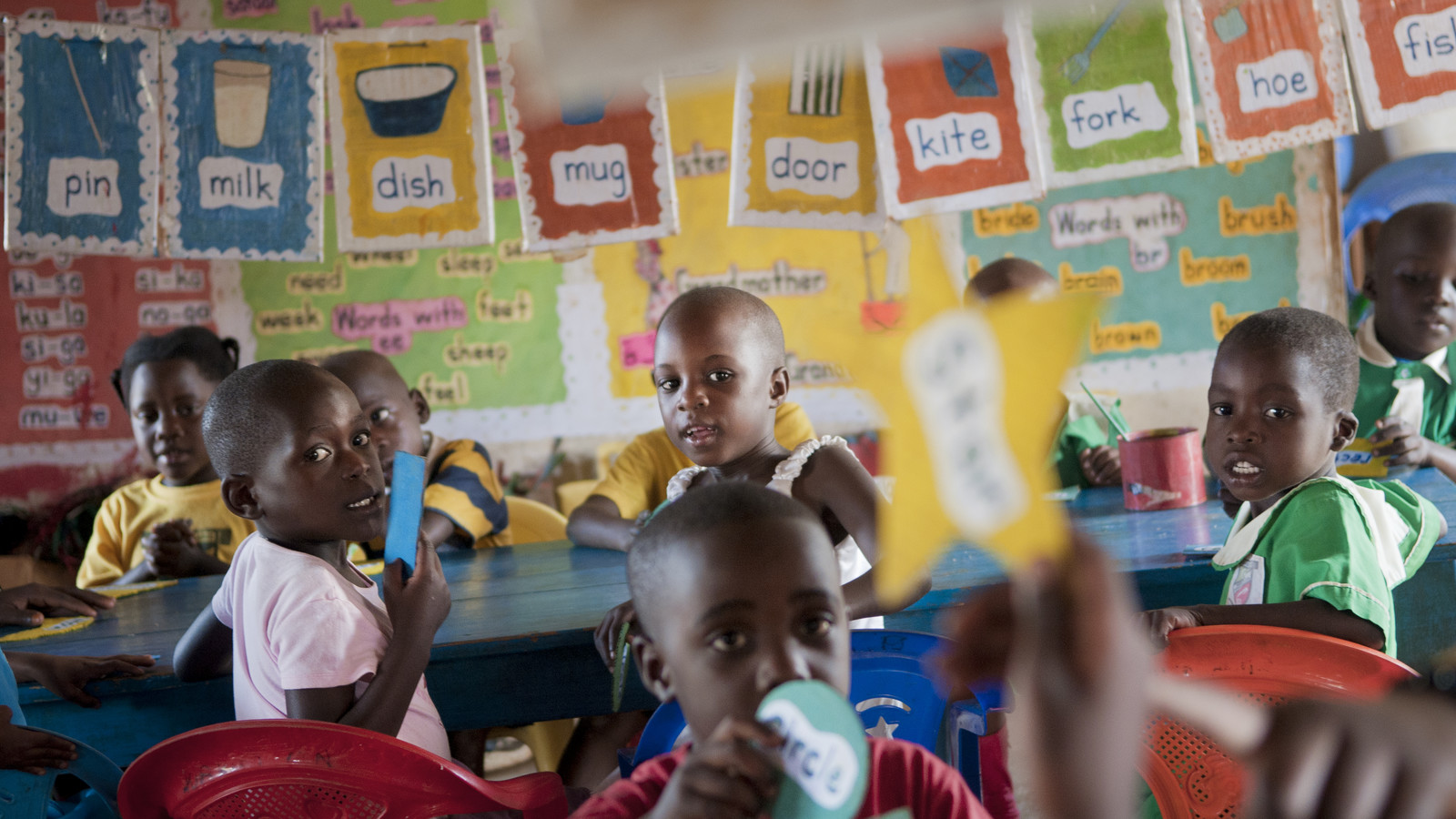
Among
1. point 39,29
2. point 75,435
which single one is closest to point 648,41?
point 39,29

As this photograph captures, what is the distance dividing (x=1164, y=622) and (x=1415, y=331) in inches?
74.5

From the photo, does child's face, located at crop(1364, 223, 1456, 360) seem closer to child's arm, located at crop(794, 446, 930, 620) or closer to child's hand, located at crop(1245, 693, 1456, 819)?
child's arm, located at crop(794, 446, 930, 620)

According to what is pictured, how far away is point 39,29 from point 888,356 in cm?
301

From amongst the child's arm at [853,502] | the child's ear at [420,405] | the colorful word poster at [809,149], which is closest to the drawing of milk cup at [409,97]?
the child's ear at [420,405]

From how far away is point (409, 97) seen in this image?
2834 millimetres

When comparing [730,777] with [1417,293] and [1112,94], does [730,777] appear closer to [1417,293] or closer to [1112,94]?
[1112,94]

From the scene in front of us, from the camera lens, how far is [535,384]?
4.16m

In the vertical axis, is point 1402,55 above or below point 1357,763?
above

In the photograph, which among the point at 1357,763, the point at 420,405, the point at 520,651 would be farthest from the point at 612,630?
the point at 420,405

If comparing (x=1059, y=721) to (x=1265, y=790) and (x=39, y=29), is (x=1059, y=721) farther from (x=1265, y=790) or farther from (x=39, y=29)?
(x=39, y=29)

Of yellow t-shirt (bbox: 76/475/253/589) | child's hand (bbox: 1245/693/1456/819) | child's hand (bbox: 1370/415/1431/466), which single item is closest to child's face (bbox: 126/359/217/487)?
yellow t-shirt (bbox: 76/475/253/589)

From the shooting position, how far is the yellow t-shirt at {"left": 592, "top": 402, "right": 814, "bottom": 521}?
252cm

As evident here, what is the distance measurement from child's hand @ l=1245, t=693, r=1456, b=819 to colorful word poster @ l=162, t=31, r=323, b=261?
2698 millimetres

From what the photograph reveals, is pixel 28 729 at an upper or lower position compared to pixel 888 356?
lower
